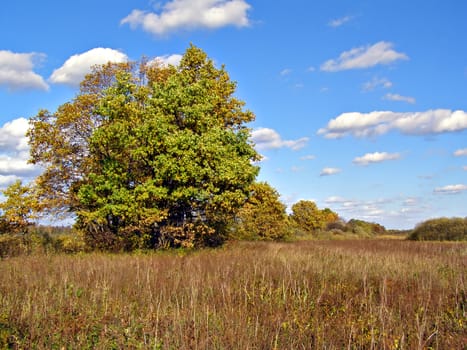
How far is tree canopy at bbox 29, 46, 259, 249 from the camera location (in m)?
18.4

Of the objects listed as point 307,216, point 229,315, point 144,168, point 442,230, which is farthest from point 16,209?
point 307,216

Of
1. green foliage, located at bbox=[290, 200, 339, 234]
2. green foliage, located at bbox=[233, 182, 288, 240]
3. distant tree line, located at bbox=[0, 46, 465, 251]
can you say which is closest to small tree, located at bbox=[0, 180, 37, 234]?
distant tree line, located at bbox=[0, 46, 465, 251]

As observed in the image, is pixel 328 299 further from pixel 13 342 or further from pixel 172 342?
pixel 13 342

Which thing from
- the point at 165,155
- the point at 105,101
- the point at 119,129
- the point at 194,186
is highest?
the point at 105,101

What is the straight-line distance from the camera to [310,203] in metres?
71.8

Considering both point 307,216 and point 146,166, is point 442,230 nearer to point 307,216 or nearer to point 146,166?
point 307,216

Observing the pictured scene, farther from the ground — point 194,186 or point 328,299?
point 194,186

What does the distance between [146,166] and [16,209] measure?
805 centimetres

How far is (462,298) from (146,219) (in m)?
13.4

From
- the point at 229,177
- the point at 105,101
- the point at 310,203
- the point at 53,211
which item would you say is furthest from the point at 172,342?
the point at 310,203

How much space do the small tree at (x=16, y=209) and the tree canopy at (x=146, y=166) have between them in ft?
2.33

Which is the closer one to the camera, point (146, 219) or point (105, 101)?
point (146, 219)

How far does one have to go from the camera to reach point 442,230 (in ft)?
140

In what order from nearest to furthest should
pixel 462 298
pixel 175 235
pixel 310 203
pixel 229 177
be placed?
1. pixel 462 298
2. pixel 229 177
3. pixel 175 235
4. pixel 310 203
